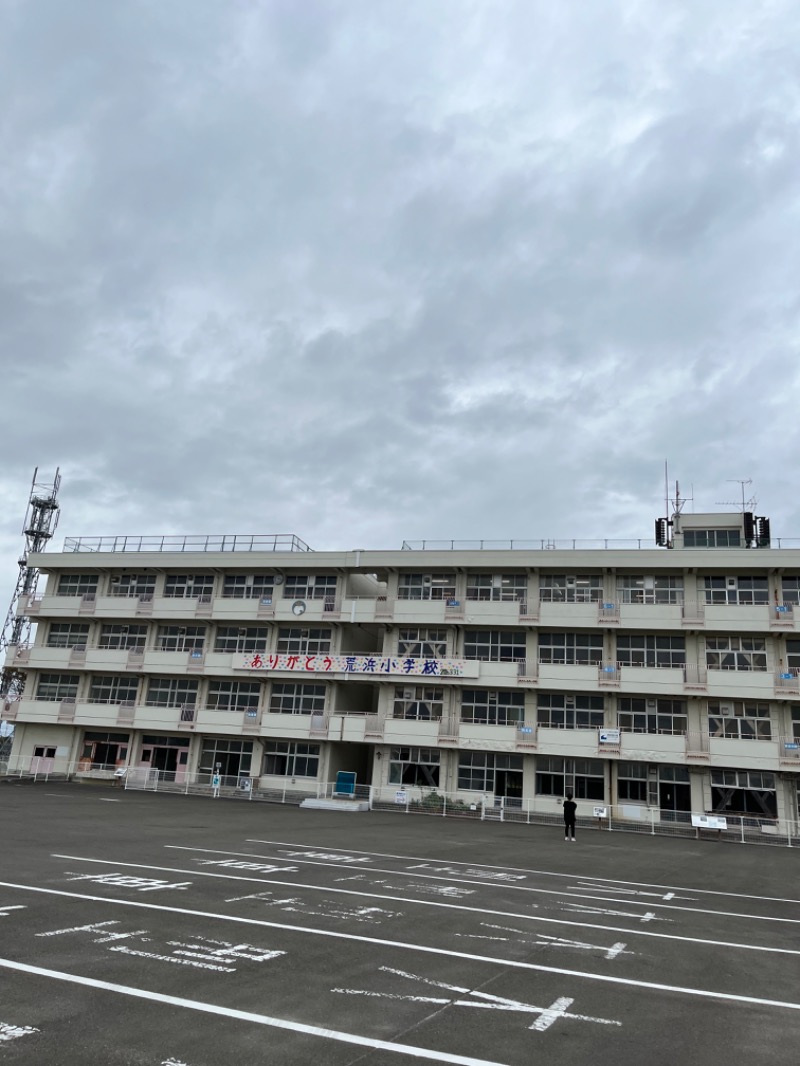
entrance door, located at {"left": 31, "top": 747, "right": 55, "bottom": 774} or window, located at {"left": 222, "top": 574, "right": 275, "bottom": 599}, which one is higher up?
window, located at {"left": 222, "top": 574, "right": 275, "bottom": 599}

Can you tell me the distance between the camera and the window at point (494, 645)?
41906 millimetres

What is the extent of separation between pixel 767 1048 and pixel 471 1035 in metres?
2.40

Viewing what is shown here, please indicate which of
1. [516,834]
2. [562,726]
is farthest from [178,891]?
[562,726]

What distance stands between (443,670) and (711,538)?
61.7 feet

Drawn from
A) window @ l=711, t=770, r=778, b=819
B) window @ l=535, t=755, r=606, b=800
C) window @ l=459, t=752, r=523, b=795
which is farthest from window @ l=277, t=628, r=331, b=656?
window @ l=711, t=770, r=778, b=819

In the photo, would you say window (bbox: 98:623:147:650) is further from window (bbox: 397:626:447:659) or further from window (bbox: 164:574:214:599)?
window (bbox: 397:626:447:659)

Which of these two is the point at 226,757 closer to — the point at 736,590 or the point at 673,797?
the point at 673,797

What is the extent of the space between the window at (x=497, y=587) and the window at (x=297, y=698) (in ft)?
33.9

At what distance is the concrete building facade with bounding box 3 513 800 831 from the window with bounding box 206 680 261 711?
0.11 m

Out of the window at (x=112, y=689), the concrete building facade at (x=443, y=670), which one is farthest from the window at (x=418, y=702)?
the window at (x=112, y=689)

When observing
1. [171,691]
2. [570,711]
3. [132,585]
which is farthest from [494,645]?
[132,585]

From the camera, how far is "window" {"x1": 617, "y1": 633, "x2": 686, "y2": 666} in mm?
39531

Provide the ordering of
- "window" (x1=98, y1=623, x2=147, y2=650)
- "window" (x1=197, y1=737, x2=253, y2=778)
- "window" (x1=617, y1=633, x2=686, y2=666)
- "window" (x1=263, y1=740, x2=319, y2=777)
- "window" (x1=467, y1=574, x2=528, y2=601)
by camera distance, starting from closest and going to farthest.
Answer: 1. "window" (x1=617, y1=633, x2=686, y2=666)
2. "window" (x1=467, y1=574, x2=528, y2=601)
3. "window" (x1=263, y1=740, x2=319, y2=777)
4. "window" (x1=197, y1=737, x2=253, y2=778)
5. "window" (x1=98, y1=623, x2=147, y2=650)

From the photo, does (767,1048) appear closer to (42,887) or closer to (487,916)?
(487,916)
